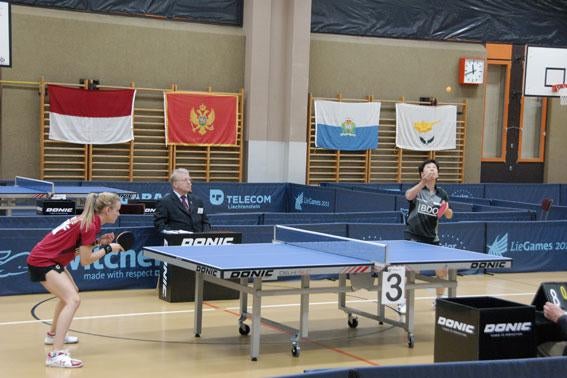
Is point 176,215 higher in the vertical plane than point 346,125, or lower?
lower

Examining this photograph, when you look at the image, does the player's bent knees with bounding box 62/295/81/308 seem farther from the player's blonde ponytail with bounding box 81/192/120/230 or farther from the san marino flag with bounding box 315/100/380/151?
the san marino flag with bounding box 315/100/380/151

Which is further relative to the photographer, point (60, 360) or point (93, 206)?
point (93, 206)

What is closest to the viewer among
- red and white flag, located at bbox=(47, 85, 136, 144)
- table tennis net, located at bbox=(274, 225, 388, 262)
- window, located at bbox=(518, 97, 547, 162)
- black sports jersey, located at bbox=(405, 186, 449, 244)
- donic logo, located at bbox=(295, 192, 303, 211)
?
table tennis net, located at bbox=(274, 225, 388, 262)

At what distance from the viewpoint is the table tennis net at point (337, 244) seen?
25.8 feet

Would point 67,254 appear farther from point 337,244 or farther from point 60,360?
point 337,244

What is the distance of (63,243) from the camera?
7371 mm

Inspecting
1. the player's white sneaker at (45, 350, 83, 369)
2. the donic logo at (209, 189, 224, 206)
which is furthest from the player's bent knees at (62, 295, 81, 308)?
the donic logo at (209, 189, 224, 206)

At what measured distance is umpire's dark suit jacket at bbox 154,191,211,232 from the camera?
10.5 meters

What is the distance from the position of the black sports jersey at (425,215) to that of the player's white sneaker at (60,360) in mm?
4218

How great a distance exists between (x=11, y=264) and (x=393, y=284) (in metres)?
4.96

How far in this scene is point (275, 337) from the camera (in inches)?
345

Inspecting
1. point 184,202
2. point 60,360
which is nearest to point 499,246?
point 184,202

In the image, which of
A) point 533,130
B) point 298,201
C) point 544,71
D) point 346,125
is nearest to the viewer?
point 544,71

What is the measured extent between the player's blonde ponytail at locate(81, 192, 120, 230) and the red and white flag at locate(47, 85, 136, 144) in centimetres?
1213
